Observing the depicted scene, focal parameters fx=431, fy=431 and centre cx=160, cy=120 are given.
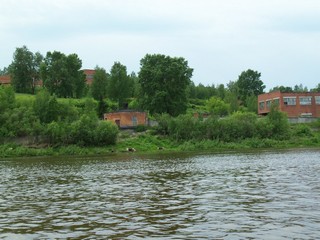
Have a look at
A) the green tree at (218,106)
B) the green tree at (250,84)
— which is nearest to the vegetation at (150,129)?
the green tree at (218,106)

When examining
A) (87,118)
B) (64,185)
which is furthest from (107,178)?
(87,118)

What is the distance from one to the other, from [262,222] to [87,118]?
71064mm

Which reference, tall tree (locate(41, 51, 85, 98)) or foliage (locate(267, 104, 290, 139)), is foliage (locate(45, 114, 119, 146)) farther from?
tall tree (locate(41, 51, 85, 98))

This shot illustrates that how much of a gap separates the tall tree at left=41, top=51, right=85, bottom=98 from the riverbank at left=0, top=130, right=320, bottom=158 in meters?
42.6

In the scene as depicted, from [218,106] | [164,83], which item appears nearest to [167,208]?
[164,83]

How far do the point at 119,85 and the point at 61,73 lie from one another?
16.6 m

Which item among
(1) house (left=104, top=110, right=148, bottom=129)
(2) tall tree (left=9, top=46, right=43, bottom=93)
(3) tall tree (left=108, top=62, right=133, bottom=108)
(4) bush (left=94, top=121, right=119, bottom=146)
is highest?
(2) tall tree (left=9, top=46, right=43, bottom=93)

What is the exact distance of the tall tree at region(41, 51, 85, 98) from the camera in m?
122

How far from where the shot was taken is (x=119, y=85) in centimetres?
12462

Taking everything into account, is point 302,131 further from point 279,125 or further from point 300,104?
point 300,104

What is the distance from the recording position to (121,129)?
9262cm

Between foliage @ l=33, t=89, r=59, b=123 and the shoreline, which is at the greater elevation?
foliage @ l=33, t=89, r=59, b=123

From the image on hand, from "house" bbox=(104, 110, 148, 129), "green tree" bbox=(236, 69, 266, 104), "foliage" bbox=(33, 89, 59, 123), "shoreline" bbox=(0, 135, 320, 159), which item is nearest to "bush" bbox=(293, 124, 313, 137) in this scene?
"shoreline" bbox=(0, 135, 320, 159)

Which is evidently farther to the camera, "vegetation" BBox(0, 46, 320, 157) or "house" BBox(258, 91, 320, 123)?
"house" BBox(258, 91, 320, 123)
